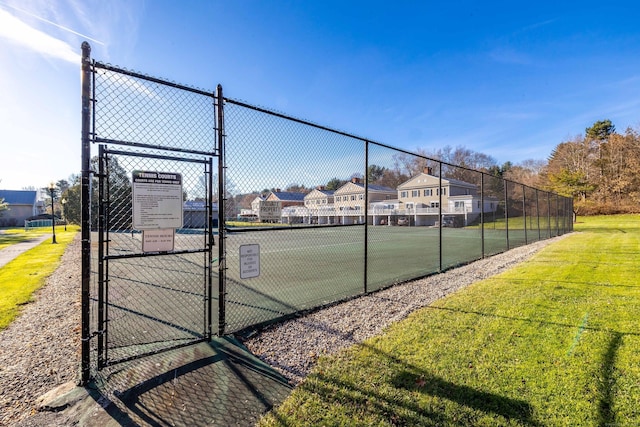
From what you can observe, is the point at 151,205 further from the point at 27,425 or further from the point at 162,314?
the point at 162,314

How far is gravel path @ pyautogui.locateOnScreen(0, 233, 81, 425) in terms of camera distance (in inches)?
88.2

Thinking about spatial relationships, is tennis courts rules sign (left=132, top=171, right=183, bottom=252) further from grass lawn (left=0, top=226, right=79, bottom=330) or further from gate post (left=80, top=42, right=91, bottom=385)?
grass lawn (left=0, top=226, right=79, bottom=330)

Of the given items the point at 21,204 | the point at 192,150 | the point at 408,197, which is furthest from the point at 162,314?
the point at 21,204

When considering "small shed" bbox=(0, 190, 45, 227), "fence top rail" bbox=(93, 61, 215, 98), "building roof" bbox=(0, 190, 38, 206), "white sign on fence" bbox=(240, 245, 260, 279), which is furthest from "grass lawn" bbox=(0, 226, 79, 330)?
"building roof" bbox=(0, 190, 38, 206)

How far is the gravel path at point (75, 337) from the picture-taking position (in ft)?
7.89

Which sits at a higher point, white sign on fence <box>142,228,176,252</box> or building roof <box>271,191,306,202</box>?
building roof <box>271,191,306,202</box>

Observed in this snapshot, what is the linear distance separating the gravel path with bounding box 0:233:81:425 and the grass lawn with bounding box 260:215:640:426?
1.84m

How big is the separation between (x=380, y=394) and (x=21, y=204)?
6579cm

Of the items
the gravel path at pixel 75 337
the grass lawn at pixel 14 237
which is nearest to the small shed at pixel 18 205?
the grass lawn at pixel 14 237

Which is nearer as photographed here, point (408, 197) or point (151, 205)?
point (151, 205)

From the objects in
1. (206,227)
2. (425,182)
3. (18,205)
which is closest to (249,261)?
(206,227)

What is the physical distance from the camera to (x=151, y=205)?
107 inches

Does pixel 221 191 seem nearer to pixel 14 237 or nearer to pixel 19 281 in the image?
pixel 19 281

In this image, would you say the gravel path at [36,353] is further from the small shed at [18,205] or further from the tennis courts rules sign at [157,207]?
the small shed at [18,205]
